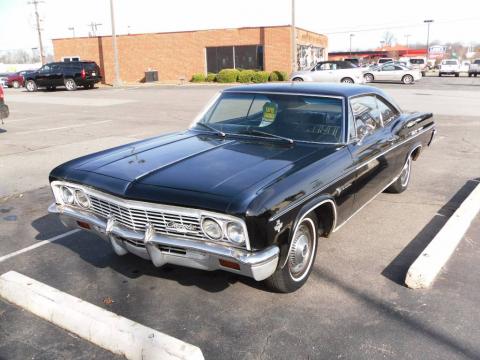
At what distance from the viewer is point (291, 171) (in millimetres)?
3439

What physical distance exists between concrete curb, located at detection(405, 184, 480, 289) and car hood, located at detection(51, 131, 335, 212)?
1.18 m

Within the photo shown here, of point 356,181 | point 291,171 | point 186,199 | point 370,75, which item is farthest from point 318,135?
point 370,75

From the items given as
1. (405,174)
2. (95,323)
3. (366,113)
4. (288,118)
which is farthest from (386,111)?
(95,323)

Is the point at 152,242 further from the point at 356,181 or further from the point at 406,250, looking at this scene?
the point at 406,250

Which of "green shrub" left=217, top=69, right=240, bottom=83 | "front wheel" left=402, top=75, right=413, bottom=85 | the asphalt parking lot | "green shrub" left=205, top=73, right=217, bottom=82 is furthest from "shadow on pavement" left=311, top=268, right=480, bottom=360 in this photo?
"green shrub" left=205, top=73, right=217, bottom=82

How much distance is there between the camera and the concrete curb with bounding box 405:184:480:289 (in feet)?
11.8

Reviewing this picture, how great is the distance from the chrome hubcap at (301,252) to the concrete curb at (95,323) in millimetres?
1096

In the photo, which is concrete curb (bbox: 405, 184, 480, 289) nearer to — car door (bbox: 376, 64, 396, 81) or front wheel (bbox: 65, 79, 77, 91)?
car door (bbox: 376, 64, 396, 81)

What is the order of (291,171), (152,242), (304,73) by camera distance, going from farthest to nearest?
(304,73) → (291,171) → (152,242)

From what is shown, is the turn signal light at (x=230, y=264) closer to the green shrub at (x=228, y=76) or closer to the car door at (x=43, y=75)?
the car door at (x=43, y=75)

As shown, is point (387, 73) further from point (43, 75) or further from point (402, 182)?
point (402, 182)

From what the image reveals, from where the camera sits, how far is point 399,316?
129 inches

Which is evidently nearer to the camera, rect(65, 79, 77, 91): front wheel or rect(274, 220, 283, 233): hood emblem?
rect(274, 220, 283, 233): hood emblem

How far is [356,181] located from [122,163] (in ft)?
6.75
